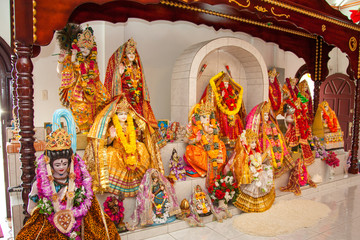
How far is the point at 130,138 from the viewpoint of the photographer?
4246 millimetres

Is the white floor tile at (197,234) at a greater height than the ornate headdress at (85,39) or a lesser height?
lesser

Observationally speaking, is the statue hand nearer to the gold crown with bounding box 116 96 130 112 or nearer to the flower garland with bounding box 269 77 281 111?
the gold crown with bounding box 116 96 130 112

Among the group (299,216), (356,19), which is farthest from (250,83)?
(356,19)

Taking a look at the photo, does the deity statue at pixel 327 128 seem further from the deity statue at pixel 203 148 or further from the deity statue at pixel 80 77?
the deity statue at pixel 80 77

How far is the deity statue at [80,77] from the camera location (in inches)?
178

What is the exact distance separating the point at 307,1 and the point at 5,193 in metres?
6.69

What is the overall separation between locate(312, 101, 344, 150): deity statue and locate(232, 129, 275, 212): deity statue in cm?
299

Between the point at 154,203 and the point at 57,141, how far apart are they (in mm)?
1618

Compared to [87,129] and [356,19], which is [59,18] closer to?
[87,129]

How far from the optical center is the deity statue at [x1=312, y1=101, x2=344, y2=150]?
7.16m

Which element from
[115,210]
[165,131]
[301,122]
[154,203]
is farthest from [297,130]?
[115,210]

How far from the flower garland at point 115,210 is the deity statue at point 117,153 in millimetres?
205

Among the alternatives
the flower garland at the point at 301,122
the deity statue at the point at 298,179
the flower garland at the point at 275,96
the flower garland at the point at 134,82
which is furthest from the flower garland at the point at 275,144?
the flower garland at the point at 134,82

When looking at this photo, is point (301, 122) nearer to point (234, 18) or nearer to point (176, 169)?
point (234, 18)
